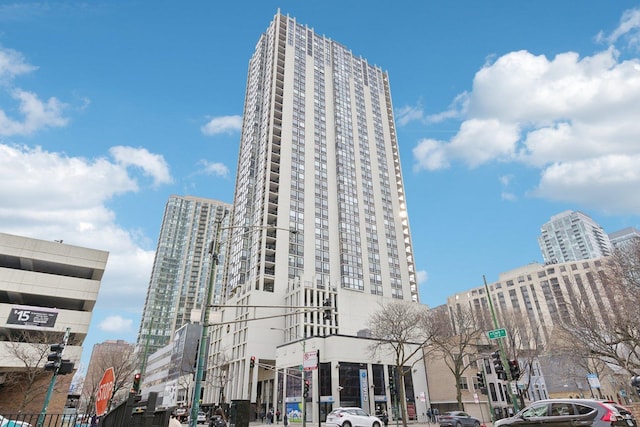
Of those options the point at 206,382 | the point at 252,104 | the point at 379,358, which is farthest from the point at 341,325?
the point at 252,104

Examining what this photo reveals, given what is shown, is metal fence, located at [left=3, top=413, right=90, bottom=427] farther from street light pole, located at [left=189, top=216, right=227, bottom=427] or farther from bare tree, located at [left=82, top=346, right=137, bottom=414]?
bare tree, located at [left=82, top=346, right=137, bottom=414]

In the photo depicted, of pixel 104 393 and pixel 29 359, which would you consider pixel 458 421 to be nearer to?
pixel 104 393

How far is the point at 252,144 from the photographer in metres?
96.4

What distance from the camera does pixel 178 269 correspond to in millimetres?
148500

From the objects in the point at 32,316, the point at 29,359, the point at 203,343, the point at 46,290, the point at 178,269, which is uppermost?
the point at 178,269

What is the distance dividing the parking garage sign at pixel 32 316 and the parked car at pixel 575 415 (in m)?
39.0

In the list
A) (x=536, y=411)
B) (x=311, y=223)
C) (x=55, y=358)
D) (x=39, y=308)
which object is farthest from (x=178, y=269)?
(x=536, y=411)

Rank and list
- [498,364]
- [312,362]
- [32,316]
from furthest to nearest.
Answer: [32,316]
[312,362]
[498,364]

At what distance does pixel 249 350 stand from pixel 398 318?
3286cm

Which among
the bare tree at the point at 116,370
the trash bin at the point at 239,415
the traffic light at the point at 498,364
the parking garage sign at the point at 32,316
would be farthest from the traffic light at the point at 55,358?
the parking garage sign at the point at 32,316

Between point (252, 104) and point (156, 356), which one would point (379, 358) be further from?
point (156, 356)

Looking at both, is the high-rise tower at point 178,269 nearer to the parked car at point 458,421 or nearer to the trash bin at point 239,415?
the parked car at point 458,421

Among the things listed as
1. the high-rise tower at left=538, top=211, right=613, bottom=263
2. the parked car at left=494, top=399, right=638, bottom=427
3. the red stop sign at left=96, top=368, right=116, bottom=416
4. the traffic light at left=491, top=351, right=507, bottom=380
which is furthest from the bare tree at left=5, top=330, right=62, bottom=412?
the high-rise tower at left=538, top=211, right=613, bottom=263

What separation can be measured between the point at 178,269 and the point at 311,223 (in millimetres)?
91242
